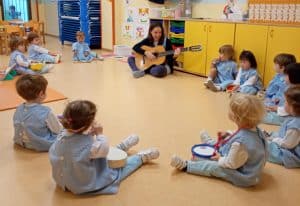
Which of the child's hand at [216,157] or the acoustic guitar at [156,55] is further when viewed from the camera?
the acoustic guitar at [156,55]

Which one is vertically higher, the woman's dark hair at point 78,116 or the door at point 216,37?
the door at point 216,37

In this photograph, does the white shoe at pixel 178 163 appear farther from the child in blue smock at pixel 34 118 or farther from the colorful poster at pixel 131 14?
the colorful poster at pixel 131 14

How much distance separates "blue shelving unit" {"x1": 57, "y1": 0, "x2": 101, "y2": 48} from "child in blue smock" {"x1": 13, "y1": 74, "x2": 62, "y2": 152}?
17.3 feet

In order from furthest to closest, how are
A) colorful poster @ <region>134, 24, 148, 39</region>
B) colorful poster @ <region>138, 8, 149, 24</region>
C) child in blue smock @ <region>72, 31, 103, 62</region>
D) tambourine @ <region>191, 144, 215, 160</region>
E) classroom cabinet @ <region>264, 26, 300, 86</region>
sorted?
1. colorful poster @ <region>134, 24, 148, 39</region>
2. colorful poster @ <region>138, 8, 149, 24</region>
3. child in blue smock @ <region>72, 31, 103, 62</region>
4. classroom cabinet @ <region>264, 26, 300, 86</region>
5. tambourine @ <region>191, 144, 215, 160</region>

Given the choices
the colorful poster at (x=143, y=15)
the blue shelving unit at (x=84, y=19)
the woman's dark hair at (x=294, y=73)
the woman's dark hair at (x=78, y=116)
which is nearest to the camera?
the woman's dark hair at (x=78, y=116)

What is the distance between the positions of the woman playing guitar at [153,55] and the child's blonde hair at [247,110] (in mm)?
2856

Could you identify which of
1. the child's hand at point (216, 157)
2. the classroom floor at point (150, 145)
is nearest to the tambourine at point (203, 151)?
the child's hand at point (216, 157)

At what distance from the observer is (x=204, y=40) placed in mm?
4586

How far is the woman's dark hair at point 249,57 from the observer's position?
3820 millimetres

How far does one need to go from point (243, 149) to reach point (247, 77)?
6.97 feet

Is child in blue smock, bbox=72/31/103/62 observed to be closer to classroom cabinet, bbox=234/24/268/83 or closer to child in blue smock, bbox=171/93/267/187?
classroom cabinet, bbox=234/24/268/83

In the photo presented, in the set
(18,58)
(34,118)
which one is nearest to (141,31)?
(18,58)

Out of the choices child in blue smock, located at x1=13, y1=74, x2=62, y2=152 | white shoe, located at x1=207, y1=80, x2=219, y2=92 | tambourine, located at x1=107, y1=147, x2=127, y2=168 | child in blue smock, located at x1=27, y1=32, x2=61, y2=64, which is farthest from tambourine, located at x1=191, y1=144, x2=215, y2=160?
child in blue smock, located at x1=27, y1=32, x2=61, y2=64

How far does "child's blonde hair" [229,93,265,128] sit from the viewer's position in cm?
182
